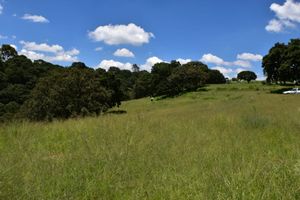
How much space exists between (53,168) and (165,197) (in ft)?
5.94

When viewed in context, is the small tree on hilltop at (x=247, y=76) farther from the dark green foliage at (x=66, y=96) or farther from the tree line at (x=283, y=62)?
the dark green foliage at (x=66, y=96)

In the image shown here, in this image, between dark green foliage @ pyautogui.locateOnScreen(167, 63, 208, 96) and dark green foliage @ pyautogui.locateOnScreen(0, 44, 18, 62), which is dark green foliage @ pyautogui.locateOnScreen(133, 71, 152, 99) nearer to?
dark green foliage @ pyautogui.locateOnScreen(167, 63, 208, 96)

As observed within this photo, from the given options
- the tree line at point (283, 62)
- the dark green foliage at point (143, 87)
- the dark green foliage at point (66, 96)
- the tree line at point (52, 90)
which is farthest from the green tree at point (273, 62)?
the dark green foliage at point (143, 87)

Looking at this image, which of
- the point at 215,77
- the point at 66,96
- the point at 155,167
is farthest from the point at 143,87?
the point at 155,167

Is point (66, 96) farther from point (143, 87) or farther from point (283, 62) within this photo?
point (143, 87)

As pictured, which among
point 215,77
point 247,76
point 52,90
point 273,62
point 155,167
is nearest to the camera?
point 155,167

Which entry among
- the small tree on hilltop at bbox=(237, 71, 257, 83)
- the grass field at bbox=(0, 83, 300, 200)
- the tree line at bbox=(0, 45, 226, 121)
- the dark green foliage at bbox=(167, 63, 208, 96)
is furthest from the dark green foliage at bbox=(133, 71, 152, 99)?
the grass field at bbox=(0, 83, 300, 200)

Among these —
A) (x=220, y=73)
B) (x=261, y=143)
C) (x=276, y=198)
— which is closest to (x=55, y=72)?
(x=261, y=143)

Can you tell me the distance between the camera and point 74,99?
4072 centimetres

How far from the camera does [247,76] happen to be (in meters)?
142

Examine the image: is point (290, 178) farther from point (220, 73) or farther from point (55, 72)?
point (220, 73)

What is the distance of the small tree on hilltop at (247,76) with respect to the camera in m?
138

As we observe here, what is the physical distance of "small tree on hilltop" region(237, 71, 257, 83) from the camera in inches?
5450

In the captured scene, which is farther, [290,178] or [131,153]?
[131,153]
